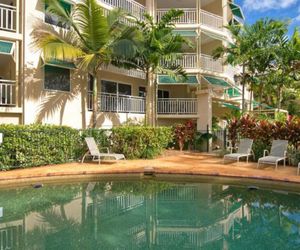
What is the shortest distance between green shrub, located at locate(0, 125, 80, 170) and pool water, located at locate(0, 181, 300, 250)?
307cm

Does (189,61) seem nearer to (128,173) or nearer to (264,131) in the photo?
(264,131)

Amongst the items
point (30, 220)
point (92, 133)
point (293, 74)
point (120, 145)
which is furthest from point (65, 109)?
point (293, 74)

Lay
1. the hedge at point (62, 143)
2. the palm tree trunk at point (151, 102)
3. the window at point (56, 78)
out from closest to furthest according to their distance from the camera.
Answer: the hedge at point (62, 143), the window at point (56, 78), the palm tree trunk at point (151, 102)

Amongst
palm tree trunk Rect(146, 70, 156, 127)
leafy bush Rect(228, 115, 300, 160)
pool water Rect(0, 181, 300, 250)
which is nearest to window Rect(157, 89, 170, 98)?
palm tree trunk Rect(146, 70, 156, 127)

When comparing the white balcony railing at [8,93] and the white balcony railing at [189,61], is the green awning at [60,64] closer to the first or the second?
the white balcony railing at [8,93]

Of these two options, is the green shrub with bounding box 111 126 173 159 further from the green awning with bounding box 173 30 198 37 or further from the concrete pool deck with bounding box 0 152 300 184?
the green awning with bounding box 173 30 198 37

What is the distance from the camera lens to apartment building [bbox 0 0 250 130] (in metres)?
16.9

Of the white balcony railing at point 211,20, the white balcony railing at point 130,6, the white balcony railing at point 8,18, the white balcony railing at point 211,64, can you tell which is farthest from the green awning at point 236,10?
the white balcony railing at point 8,18

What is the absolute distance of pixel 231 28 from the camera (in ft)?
73.0

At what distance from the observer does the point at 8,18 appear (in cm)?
1700

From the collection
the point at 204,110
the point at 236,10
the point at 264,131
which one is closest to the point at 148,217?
the point at 264,131

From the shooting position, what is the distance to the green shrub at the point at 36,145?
44.7 feet

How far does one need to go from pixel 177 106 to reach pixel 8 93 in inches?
491

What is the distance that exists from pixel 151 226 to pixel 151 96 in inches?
662
